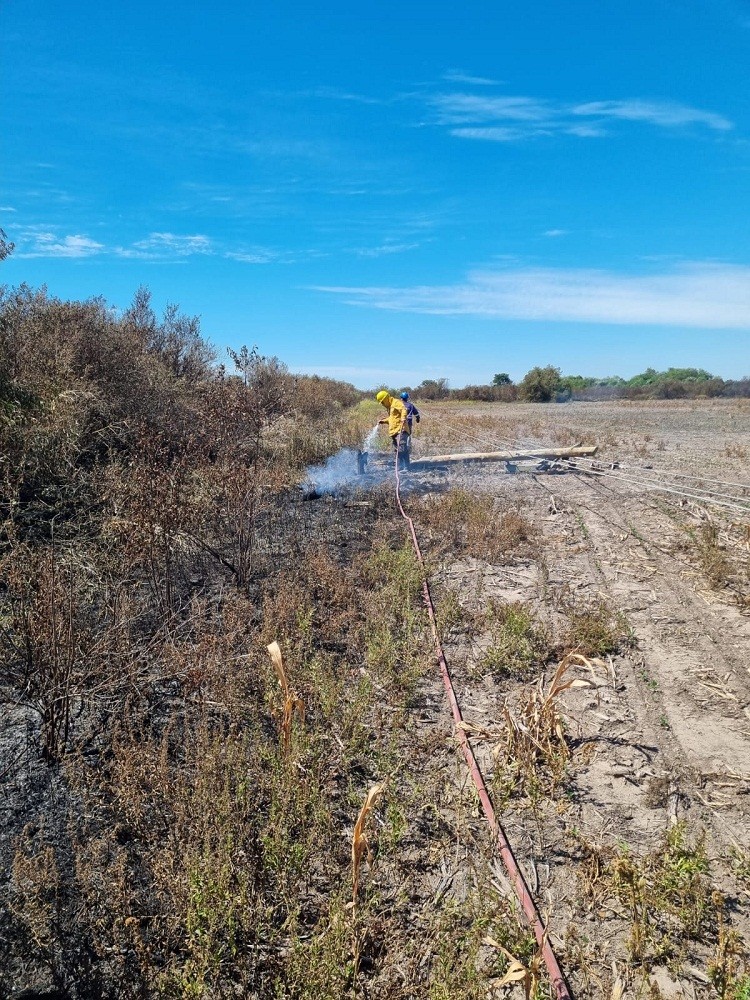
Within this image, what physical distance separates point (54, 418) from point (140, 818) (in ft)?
21.1

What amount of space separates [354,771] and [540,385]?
46.6m

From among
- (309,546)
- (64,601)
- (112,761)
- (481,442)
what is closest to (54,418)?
(309,546)

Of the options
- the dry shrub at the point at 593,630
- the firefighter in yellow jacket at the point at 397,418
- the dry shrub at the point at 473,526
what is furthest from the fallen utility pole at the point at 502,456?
the dry shrub at the point at 593,630

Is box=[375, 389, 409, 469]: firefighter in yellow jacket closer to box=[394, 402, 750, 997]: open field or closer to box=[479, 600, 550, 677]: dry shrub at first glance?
box=[394, 402, 750, 997]: open field

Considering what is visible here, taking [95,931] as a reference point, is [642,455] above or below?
above

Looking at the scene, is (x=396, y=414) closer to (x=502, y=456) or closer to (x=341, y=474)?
(x=341, y=474)

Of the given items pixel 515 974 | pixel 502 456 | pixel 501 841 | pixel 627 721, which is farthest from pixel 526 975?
pixel 502 456

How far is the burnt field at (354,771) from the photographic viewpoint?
235 cm

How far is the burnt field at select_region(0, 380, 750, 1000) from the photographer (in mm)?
2350

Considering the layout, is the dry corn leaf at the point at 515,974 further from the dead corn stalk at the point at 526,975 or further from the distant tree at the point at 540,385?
→ the distant tree at the point at 540,385

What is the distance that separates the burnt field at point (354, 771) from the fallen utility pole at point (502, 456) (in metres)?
5.97

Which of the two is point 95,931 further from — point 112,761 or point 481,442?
point 481,442

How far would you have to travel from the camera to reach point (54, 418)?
779cm

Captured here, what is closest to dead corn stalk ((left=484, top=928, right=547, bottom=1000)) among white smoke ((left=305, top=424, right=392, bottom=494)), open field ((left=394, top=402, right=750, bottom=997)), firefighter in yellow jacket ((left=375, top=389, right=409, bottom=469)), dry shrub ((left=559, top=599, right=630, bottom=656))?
open field ((left=394, top=402, right=750, bottom=997))
